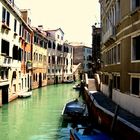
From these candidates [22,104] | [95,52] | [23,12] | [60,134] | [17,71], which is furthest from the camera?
[95,52]

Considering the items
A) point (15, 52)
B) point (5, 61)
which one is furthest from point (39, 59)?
point (5, 61)

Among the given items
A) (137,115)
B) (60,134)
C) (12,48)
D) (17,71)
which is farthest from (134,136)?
(17,71)

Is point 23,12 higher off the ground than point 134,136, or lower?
higher

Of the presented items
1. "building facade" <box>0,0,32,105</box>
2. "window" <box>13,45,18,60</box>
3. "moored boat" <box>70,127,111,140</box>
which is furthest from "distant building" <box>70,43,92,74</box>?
"moored boat" <box>70,127,111,140</box>

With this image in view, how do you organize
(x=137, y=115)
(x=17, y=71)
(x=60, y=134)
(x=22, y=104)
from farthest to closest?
(x=17, y=71) < (x=22, y=104) < (x=60, y=134) < (x=137, y=115)

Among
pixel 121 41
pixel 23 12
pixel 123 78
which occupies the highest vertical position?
pixel 23 12

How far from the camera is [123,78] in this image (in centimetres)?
1398

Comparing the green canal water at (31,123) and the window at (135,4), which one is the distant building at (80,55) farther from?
the window at (135,4)

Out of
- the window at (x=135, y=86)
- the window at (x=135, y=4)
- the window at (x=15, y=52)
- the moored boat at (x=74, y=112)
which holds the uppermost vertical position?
the window at (x=135, y=4)

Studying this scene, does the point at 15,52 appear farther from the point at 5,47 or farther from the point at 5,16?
the point at 5,16

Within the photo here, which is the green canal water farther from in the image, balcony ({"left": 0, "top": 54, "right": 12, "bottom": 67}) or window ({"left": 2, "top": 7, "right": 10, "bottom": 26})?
window ({"left": 2, "top": 7, "right": 10, "bottom": 26})

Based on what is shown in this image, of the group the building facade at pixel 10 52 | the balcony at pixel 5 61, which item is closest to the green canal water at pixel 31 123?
the building facade at pixel 10 52

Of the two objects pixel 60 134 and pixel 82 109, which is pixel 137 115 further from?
pixel 82 109

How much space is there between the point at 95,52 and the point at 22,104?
19461 millimetres
